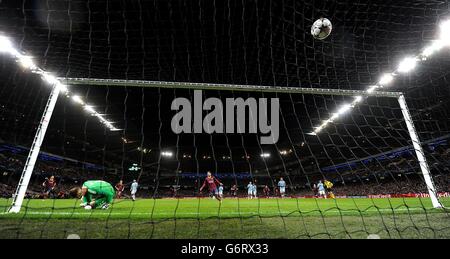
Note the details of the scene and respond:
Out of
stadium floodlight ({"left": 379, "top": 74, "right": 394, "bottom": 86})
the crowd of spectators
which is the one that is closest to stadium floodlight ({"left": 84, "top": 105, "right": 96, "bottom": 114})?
the crowd of spectators

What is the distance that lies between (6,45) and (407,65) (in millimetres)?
16643

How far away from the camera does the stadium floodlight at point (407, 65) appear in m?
11.9

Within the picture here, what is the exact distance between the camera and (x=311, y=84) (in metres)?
11.9

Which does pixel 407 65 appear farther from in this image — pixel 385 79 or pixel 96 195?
pixel 96 195

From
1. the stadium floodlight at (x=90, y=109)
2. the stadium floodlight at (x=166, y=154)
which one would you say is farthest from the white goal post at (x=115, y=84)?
the stadium floodlight at (x=166, y=154)

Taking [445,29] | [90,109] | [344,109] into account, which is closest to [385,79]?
[445,29]

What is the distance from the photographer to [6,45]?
9.93 meters

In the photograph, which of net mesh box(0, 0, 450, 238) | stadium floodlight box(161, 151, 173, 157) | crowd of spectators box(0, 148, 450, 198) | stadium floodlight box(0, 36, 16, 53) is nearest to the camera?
net mesh box(0, 0, 450, 238)

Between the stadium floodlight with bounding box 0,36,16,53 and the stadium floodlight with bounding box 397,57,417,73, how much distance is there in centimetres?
1589

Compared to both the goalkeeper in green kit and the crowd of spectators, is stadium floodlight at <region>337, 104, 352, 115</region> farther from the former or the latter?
the goalkeeper in green kit

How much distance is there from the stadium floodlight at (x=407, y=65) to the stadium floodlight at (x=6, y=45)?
1589cm

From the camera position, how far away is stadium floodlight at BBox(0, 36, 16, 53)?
376 inches

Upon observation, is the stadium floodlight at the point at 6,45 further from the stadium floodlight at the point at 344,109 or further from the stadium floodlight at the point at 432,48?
the stadium floodlight at the point at 432,48
